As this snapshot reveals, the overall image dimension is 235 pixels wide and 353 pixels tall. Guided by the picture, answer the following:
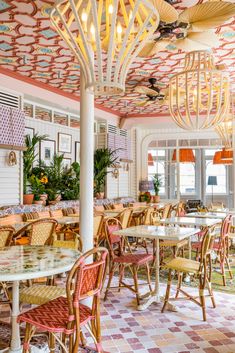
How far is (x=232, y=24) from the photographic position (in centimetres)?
479

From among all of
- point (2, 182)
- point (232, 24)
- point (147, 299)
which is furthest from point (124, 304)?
point (232, 24)

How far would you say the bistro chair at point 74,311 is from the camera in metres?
2.25

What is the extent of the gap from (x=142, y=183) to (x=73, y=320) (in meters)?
9.12

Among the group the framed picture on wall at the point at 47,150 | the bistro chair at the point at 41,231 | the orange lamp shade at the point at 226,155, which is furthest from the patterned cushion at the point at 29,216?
the orange lamp shade at the point at 226,155

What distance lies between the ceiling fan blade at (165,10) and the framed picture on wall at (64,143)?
5943 millimetres

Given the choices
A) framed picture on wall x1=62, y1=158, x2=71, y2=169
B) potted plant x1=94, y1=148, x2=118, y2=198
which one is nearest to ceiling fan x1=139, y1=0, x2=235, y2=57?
framed picture on wall x1=62, y1=158, x2=71, y2=169

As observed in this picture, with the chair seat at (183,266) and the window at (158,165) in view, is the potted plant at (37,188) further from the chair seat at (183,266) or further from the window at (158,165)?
the window at (158,165)

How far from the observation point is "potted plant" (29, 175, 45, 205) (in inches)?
285

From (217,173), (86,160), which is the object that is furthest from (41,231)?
(217,173)

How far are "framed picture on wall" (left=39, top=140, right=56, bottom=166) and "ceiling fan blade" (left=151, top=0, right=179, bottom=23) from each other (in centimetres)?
552

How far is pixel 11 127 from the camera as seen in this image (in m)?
6.57

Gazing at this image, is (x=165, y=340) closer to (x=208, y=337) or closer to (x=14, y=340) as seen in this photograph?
(x=208, y=337)

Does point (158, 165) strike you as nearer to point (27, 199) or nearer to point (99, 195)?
point (99, 195)

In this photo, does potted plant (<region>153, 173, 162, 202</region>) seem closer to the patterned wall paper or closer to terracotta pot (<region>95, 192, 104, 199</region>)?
terracotta pot (<region>95, 192, 104, 199</region>)
